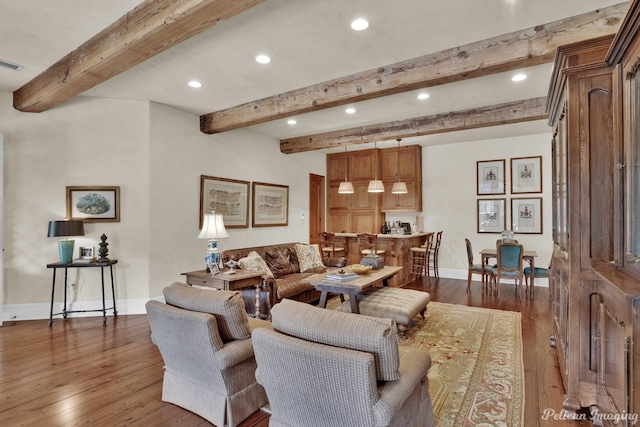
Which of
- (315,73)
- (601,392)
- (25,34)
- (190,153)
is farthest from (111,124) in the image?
(601,392)

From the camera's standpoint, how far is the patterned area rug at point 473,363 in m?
2.21

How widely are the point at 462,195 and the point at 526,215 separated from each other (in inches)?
48.8

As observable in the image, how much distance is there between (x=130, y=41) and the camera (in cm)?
260

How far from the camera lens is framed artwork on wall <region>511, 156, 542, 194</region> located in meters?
6.29

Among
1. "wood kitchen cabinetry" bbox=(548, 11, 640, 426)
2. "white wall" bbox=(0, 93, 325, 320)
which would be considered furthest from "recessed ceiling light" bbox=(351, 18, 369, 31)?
"white wall" bbox=(0, 93, 325, 320)

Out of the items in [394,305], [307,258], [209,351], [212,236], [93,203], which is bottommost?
[394,305]

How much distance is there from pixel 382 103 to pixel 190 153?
2973mm

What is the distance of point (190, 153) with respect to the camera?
16.7 feet

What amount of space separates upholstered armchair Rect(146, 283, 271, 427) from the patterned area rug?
4.20 ft

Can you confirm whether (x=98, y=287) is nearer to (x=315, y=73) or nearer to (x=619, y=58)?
(x=315, y=73)

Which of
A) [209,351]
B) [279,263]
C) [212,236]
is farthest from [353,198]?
[209,351]

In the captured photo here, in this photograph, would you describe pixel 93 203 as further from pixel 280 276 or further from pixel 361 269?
pixel 361 269

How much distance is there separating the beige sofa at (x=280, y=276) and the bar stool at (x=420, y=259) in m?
1.93

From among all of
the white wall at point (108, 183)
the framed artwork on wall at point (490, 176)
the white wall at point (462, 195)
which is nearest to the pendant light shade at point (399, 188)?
the white wall at point (462, 195)
